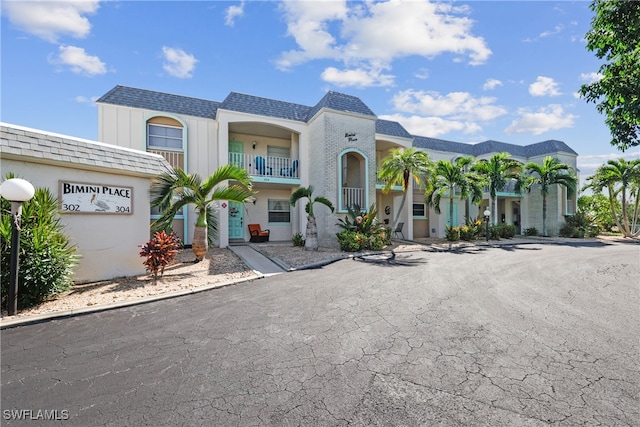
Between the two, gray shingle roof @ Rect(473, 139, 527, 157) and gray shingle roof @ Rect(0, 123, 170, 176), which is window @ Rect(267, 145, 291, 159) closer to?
gray shingle roof @ Rect(0, 123, 170, 176)

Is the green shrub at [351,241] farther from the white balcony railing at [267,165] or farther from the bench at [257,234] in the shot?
the white balcony railing at [267,165]

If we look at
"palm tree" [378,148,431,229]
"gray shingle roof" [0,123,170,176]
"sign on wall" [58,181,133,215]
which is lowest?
"sign on wall" [58,181,133,215]

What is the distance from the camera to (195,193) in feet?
31.3

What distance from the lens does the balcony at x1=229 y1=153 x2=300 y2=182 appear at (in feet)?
48.5

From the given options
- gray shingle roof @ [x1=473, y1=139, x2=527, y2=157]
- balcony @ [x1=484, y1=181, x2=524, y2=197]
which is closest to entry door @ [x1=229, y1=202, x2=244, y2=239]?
balcony @ [x1=484, y1=181, x2=524, y2=197]

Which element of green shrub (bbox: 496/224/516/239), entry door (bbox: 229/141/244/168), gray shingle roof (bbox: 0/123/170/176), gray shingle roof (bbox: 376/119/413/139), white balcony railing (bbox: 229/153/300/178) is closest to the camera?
gray shingle roof (bbox: 0/123/170/176)

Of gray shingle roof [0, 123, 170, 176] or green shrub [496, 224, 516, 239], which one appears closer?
gray shingle roof [0, 123, 170, 176]

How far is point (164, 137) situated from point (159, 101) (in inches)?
75.5

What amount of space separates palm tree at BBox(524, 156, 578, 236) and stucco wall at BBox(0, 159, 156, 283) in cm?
2543

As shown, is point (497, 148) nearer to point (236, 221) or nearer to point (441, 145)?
point (441, 145)

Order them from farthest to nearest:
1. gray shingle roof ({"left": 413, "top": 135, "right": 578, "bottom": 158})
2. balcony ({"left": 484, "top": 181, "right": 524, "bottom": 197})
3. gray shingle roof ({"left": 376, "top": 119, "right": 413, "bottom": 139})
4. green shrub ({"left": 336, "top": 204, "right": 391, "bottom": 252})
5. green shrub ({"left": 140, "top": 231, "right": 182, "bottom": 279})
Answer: gray shingle roof ({"left": 413, "top": 135, "right": 578, "bottom": 158})
balcony ({"left": 484, "top": 181, "right": 524, "bottom": 197})
gray shingle roof ({"left": 376, "top": 119, "right": 413, "bottom": 139})
green shrub ({"left": 336, "top": 204, "right": 391, "bottom": 252})
green shrub ({"left": 140, "top": 231, "right": 182, "bottom": 279})

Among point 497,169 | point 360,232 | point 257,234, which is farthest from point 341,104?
point 497,169

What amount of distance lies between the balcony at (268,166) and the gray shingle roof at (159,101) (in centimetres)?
268

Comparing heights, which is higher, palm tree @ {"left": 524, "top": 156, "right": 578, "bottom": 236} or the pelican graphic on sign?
palm tree @ {"left": 524, "top": 156, "right": 578, "bottom": 236}
